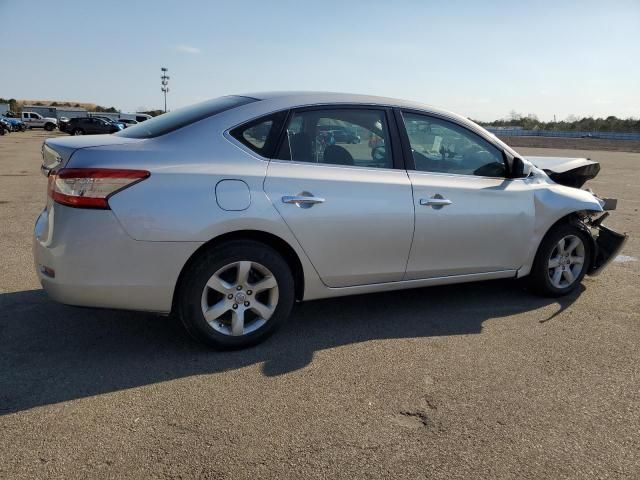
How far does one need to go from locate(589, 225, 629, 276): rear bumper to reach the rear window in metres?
3.62

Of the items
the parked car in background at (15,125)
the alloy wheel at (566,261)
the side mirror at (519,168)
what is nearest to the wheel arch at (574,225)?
the alloy wheel at (566,261)

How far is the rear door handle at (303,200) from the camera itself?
3.54 m

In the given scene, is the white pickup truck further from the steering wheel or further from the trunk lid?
the steering wheel

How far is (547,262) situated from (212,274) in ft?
9.78

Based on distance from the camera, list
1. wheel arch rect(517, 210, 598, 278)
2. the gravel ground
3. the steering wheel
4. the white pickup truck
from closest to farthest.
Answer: the gravel ground, the steering wheel, wheel arch rect(517, 210, 598, 278), the white pickup truck

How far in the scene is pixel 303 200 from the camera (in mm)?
3582

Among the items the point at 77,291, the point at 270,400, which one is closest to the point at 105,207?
the point at 77,291

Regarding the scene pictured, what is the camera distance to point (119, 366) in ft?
11.1

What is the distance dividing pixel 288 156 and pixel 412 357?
159cm

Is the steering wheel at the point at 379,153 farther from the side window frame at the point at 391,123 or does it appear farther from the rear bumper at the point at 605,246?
A: the rear bumper at the point at 605,246

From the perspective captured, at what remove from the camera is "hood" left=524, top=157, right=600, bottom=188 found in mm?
5180

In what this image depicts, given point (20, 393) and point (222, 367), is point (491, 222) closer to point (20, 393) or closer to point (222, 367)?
point (222, 367)

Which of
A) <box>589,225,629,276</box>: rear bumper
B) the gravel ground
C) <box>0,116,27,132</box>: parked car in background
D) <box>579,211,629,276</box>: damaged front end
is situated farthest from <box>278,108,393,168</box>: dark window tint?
<box>0,116,27,132</box>: parked car in background

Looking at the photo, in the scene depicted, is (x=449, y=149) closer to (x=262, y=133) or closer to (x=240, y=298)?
(x=262, y=133)
